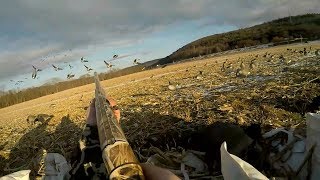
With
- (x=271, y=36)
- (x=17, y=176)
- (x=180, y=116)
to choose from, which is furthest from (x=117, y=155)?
(x=271, y=36)

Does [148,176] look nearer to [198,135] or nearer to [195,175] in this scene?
[195,175]

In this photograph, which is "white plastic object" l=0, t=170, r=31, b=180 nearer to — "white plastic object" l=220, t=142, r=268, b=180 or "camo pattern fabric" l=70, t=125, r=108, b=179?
"camo pattern fabric" l=70, t=125, r=108, b=179

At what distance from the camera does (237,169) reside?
85.7 inches

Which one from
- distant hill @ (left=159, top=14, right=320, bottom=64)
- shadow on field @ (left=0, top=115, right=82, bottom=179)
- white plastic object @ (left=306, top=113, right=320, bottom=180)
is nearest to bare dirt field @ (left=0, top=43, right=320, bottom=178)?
shadow on field @ (left=0, top=115, right=82, bottom=179)

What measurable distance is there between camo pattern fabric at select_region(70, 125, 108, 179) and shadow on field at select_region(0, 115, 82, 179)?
5.32ft

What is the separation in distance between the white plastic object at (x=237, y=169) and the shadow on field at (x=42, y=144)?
12.9 ft

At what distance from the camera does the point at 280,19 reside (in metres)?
89.1

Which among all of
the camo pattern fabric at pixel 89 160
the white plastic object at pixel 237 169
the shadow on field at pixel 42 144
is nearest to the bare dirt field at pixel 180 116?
the shadow on field at pixel 42 144

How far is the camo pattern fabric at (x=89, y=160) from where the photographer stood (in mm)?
3746

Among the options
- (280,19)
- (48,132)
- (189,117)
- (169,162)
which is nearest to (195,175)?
(169,162)

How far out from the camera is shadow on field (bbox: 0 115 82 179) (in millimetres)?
6414

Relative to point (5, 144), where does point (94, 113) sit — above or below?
above

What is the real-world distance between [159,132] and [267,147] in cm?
237

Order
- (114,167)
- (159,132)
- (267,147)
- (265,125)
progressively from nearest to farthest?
(114,167) → (267,147) → (265,125) → (159,132)
